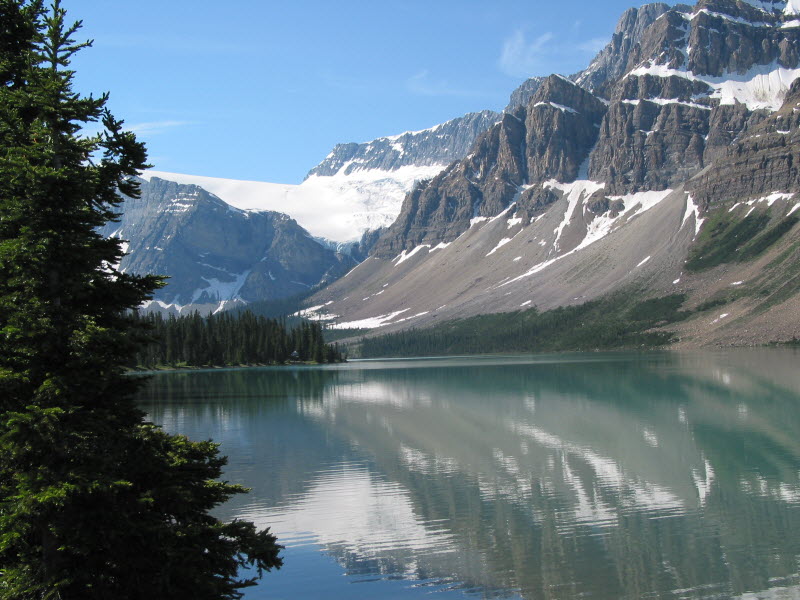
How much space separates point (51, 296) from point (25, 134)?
3.55m

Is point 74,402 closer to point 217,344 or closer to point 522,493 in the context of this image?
point 522,493

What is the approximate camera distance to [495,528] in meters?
32.7

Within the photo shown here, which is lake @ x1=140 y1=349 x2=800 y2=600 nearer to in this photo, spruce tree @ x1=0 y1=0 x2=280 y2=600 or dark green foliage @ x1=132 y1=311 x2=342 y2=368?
spruce tree @ x1=0 y1=0 x2=280 y2=600

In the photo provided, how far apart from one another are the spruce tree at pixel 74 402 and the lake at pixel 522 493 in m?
10.8

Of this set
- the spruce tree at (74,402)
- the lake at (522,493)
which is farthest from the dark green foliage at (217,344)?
the spruce tree at (74,402)

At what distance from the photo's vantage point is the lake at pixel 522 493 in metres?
26.2

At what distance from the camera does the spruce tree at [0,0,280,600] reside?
13.8 meters

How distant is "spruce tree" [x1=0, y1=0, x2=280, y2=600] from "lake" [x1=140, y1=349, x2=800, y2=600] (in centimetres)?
1078

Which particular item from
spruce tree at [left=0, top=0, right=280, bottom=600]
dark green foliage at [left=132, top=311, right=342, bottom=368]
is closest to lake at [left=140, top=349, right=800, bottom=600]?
spruce tree at [left=0, top=0, right=280, bottom=600]

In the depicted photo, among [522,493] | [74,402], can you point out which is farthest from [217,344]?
[74,402]

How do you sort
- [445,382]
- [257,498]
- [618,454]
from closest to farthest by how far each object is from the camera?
[257,498]
[618,454]
[445,382]

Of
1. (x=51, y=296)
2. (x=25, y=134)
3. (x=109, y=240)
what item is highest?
(x=25, y=134)

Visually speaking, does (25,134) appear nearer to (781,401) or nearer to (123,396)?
(123,396)

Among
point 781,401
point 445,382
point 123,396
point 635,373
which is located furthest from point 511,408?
point 123,396
